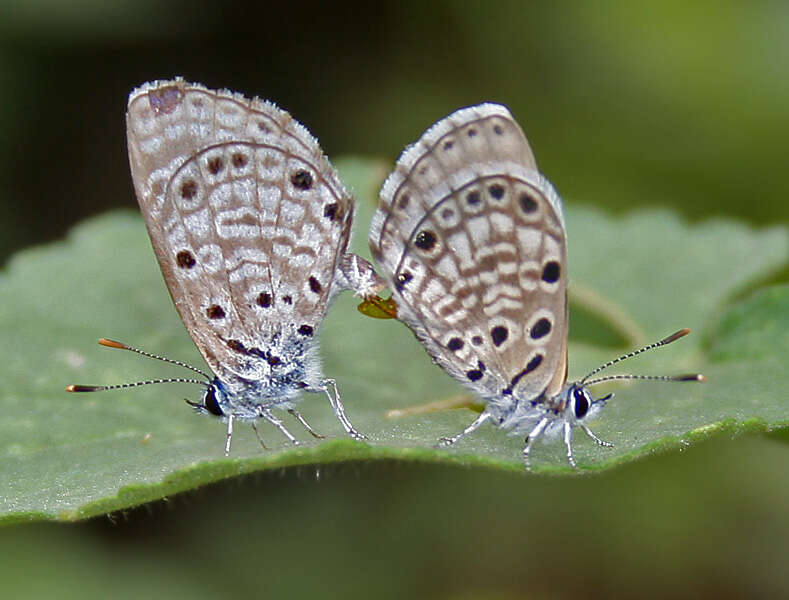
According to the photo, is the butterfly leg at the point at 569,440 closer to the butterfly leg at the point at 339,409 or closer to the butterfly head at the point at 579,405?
the butterfly head at the point at 579,405

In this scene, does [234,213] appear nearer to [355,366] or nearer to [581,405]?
[355,366]

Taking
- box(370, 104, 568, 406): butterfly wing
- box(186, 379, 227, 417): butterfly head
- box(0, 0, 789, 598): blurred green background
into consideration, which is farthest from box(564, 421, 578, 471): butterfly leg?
box(0, 0, 789, 598): blurred green background

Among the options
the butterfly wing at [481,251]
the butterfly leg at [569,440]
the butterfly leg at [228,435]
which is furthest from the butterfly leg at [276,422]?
the butterfly leg at [569,440]

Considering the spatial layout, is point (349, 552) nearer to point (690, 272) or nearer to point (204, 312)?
point (204, 312)

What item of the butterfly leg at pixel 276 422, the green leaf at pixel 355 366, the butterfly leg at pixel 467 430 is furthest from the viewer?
the butterfly leg at pixel 276 422

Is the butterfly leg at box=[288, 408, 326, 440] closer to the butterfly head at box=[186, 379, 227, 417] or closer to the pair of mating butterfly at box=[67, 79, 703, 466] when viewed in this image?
the pair of mating butterfly at box=[67, 79, 703, 466]

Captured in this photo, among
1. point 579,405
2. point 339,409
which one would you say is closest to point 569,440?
point 579,405

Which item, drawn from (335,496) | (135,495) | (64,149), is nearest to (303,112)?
(64,149)
